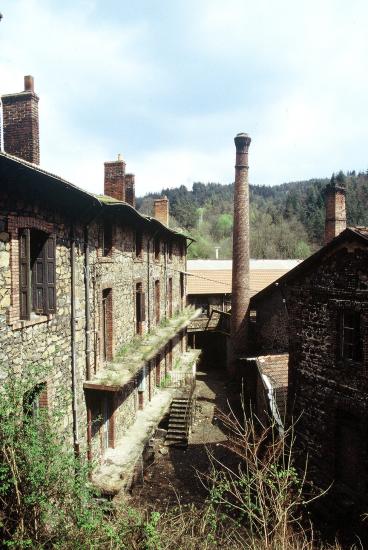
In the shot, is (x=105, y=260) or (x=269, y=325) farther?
(x=269, y=325)

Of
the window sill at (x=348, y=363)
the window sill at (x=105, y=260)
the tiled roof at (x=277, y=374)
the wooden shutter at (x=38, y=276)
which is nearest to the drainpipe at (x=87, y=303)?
the window sill at (x=105, y=260)

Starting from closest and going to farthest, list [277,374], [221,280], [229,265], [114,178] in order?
[114,178] < [277,374] < [221,280] < [229,265]

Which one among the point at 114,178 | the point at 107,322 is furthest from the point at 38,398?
the point at 114,178

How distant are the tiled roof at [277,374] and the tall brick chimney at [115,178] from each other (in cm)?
849

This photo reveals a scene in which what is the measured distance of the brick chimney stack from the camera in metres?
A: 23.0

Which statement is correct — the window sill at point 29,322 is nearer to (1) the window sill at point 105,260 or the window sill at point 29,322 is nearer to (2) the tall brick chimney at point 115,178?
(1) the window sill at point 105,260

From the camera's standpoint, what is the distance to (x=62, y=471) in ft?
20.8

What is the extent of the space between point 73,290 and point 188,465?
8.69 meters

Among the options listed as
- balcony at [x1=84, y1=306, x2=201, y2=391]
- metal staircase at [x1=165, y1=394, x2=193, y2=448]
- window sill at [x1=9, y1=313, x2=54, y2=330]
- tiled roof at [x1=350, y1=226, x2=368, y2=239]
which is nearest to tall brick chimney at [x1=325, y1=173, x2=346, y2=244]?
balcony at [x1=84, y1=306, x2=201, y2=391]

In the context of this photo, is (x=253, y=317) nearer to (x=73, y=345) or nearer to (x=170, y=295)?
(x=170, y=295)

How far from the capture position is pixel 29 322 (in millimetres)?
7434

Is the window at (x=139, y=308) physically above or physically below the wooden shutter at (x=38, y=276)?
below

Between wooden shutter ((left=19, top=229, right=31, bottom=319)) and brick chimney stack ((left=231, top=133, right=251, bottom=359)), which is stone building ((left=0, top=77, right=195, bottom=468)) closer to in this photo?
wooden shutter ((left=19, top=229, right=31, bottom=319))

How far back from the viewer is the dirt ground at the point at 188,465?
1223 cm
